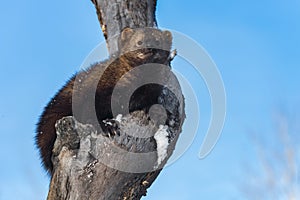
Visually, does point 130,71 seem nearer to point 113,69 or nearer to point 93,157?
point 113,69

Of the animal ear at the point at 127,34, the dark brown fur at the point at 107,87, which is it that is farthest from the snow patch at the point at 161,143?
the animal ear at the point at 127,34

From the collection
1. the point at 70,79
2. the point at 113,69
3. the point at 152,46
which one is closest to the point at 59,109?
the point at 70,79

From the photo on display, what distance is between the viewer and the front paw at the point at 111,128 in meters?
2.85

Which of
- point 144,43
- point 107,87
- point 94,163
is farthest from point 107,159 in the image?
point 144,43

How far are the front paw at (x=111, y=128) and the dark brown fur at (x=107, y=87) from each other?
0.32 feet

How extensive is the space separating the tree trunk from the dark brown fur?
0.62 feet

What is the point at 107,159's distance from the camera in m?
2.71

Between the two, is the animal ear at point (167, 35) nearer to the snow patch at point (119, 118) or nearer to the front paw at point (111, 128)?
the snow patch at point (119, 118)

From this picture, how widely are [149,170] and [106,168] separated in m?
0.31

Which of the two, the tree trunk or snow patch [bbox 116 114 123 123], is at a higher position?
snow patch [bbox 116 114 123 123]

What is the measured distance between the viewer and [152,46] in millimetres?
3443

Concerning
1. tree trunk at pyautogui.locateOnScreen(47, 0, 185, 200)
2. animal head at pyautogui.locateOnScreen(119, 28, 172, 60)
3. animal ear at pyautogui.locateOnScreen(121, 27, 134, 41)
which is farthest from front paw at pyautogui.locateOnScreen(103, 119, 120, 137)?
animal ear at pyautogui.locateOnScreen(121, 27, 134, 41)

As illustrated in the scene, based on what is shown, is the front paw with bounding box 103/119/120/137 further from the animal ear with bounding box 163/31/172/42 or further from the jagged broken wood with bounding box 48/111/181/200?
the animal ear with bounding box 163/31/172/42

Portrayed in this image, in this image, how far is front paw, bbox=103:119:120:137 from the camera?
9.35 feet
